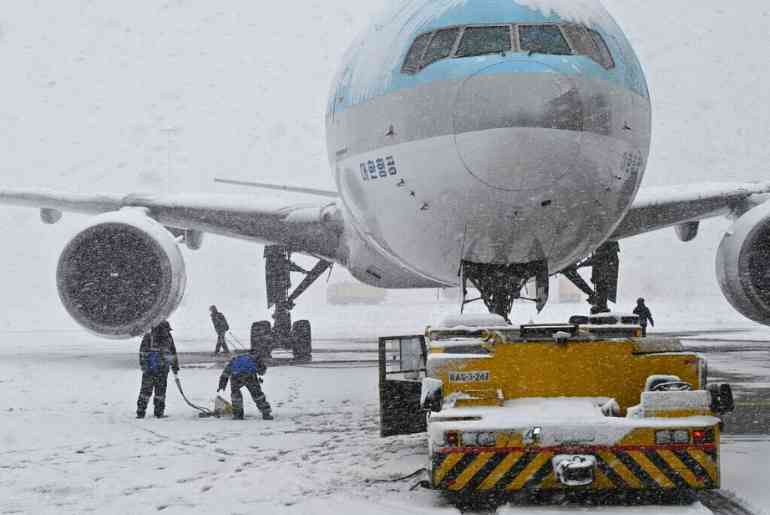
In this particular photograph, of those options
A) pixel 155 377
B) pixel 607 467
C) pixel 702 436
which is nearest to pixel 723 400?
pixel 702 436

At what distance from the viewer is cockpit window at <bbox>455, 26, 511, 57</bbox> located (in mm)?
7668

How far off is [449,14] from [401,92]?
723 millimetres

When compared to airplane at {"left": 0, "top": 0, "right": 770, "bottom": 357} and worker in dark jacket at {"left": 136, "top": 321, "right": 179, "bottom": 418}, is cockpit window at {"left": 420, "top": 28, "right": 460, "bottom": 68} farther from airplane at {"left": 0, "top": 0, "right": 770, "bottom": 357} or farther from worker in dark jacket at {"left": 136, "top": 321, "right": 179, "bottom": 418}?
worker in dark jacket at {"left": 136, "top": 321, "right": 179, "bottom": 418}

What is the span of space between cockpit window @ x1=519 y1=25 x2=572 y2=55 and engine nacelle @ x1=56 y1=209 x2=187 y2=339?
6.24 metres

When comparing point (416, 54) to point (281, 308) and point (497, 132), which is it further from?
point (281, 308)

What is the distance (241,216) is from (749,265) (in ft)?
22.1

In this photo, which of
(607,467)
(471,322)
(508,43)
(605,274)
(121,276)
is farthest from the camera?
(605,274)

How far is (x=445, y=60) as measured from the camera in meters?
7.82

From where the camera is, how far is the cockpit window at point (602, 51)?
26.2 feet

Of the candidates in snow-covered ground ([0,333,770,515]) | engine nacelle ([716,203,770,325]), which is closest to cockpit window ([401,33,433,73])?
snow-covered ground ([0,333,770,515])

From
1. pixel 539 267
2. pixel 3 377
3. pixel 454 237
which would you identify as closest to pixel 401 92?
pixel 454 237

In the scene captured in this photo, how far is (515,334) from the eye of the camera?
6.63 m

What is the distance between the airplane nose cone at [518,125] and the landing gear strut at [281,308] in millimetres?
8057

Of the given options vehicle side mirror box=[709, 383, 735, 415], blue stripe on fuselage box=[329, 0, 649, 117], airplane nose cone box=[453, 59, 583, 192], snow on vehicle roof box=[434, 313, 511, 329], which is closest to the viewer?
vehicle side mirror box=[709, 383, 735, 415]
